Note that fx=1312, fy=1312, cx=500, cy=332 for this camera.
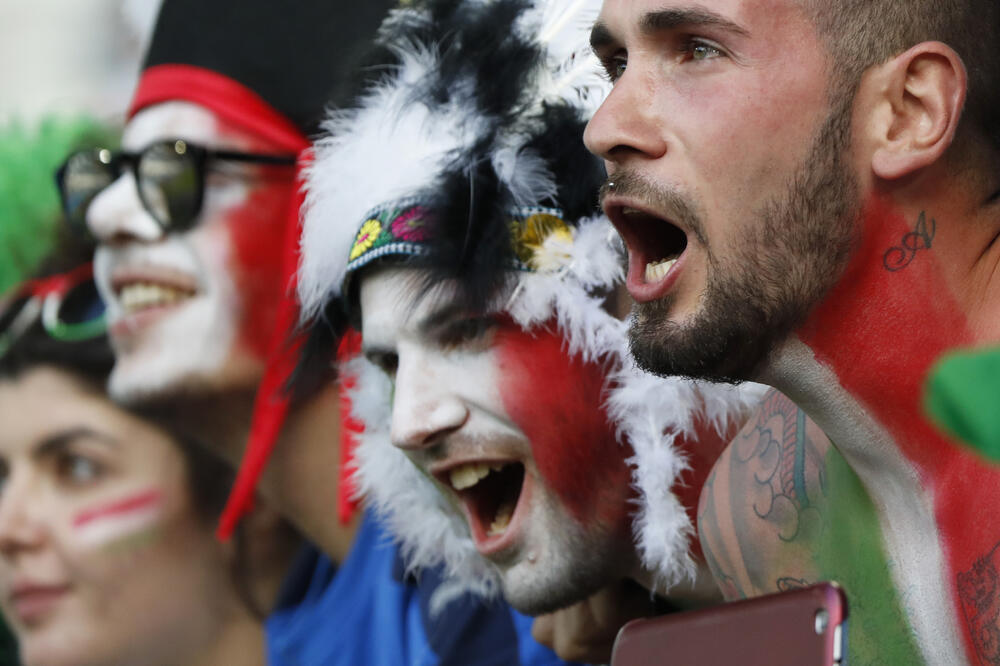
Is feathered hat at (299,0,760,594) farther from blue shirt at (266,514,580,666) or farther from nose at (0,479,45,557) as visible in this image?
nose at (0,479,45,557)

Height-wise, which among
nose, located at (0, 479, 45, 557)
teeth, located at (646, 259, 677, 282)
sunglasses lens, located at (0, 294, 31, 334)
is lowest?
nose, located at (0, 479, 45, 557)

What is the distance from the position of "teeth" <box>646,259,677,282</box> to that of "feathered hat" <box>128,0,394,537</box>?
1482 mm

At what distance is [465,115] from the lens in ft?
8.09

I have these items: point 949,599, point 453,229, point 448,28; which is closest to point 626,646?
point 949,599

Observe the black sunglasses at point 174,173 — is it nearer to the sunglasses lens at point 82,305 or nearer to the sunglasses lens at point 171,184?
the sunglasses lens at point 171,184

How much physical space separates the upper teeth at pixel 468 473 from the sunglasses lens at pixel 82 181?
1538 mm

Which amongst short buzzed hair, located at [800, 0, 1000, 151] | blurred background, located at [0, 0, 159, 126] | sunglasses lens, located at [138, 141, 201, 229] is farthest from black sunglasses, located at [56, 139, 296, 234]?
short buzzed hair, located at [800, 0, 1000, 151]

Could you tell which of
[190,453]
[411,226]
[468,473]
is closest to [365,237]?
[411,226]

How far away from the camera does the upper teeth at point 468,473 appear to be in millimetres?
2498

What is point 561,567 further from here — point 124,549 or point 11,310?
point 11,310

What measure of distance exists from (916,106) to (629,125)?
38cm

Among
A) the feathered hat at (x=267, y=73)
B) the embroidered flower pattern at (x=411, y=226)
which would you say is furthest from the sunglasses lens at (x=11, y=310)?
the embroidered flower pattern at (x=411, y=226)

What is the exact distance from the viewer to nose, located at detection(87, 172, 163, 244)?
11.4 feet

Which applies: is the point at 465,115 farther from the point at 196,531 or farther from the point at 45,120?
the point at 45,120
